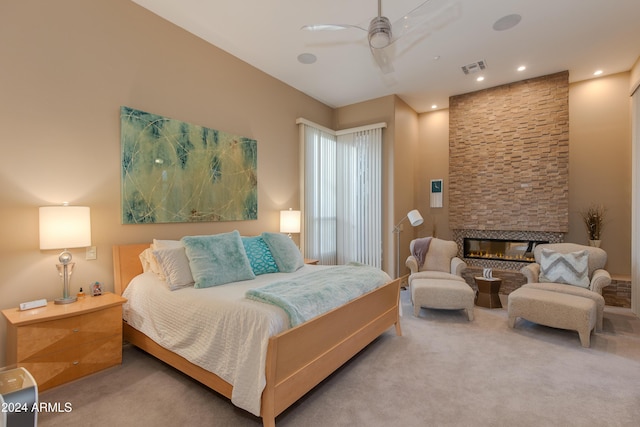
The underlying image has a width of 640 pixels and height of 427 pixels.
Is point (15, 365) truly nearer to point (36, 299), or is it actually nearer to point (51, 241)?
point (36, 299)

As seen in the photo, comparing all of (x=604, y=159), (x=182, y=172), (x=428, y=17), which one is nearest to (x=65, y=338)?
(x=182, y=172)

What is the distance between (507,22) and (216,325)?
4.00m

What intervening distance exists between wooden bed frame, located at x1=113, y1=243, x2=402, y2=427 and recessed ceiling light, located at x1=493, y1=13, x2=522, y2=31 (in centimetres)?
296

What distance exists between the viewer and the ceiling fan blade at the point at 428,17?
7.48ft

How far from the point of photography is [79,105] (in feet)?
8.39

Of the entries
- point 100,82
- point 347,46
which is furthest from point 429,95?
point 100,82

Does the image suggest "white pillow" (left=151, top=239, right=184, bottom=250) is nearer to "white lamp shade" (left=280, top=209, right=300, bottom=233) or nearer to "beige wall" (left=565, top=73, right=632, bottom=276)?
"white lamp shade" (left=280, top=209, right=300, bottom=233)

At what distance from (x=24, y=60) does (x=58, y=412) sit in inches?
99.4

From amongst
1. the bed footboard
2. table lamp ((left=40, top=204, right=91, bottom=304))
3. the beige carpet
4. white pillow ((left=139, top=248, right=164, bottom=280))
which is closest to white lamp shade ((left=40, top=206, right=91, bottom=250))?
table lamp ((left=40, top=204, right=91, bottom=304))

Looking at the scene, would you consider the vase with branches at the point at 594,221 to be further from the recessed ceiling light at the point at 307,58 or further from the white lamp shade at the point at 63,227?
the white lamp shade at the point at 63,227

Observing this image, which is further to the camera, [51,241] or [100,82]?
[100,82]

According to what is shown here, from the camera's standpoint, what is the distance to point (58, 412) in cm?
192

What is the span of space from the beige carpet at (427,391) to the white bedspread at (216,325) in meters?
0.29

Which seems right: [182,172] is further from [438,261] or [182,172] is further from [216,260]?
[438,261]
